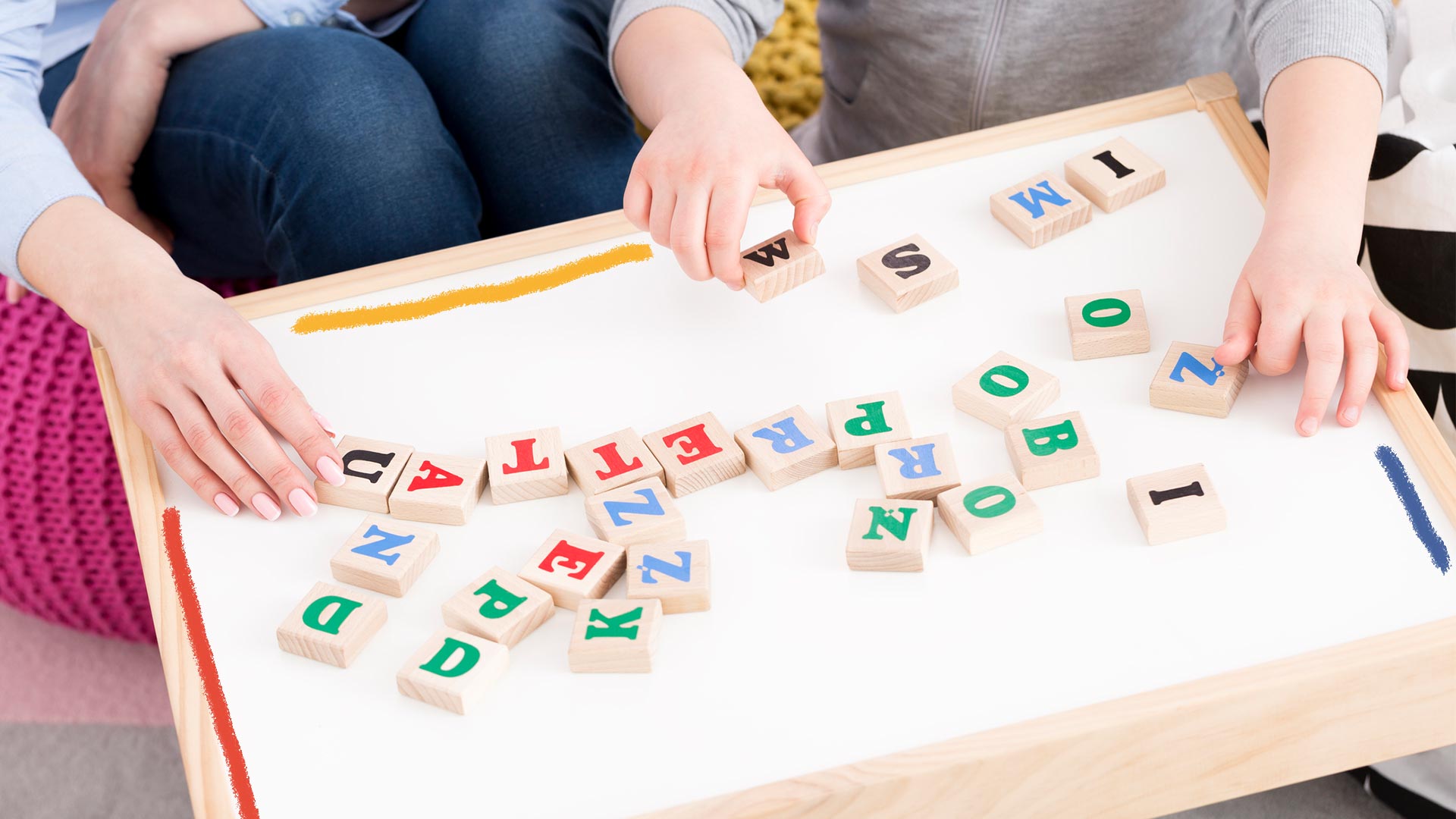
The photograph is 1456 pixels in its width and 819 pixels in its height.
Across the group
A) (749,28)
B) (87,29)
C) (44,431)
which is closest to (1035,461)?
(749,28)

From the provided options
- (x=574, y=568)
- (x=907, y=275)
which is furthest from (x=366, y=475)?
(x=907, y=275)

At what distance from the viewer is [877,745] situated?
0.58 metres

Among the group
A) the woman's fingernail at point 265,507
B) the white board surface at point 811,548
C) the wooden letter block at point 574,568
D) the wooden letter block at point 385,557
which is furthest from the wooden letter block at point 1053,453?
the woman's fingernail at point 265,507

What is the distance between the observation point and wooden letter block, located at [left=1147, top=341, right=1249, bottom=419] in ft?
Answer: 2.31

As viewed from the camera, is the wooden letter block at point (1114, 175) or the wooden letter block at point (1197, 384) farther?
the wooden letter block at point (1114, 175)

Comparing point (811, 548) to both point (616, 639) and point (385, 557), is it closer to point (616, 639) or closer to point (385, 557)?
point (616, 639)

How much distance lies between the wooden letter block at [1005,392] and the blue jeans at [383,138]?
422 millimetres

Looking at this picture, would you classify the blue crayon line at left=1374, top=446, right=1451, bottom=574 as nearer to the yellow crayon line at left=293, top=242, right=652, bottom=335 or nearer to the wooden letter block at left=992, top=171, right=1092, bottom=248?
the wooden letter block at left=992, top=171, right=1092, bottom=248

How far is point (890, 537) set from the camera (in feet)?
2.12

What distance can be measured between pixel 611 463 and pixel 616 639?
13 cm

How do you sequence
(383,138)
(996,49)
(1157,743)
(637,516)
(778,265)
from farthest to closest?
(996,49) → (383,138) → (778,265) → (637,516) → (1157,743)

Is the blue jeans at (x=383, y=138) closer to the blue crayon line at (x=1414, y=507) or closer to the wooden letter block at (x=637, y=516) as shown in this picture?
the wooden letter block at (x=637, y=516)

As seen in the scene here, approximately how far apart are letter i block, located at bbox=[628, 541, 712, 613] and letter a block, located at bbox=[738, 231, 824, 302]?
0.20m

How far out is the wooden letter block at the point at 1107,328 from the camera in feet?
2.44
